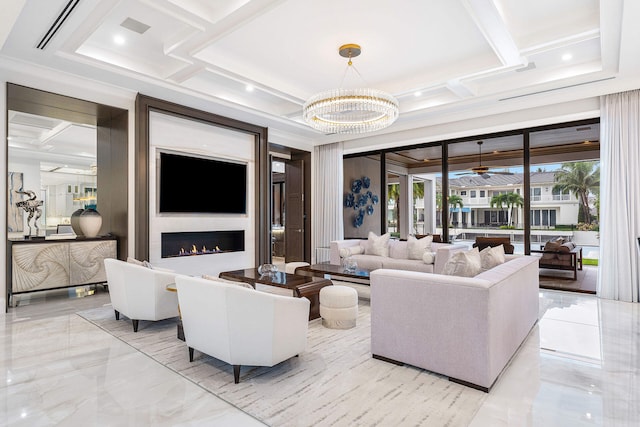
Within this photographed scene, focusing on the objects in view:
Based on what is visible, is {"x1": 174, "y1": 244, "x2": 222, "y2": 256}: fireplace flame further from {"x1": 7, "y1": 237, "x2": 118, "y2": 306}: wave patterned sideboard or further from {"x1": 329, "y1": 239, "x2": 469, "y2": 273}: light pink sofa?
{"x1": 329, "y1": 239, "x2": 469, "y2": 273}: light pink sofa

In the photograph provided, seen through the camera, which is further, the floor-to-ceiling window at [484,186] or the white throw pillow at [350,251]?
the floor-to-ceiling window at [484,186]

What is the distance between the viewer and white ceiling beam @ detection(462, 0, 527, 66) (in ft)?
10.6

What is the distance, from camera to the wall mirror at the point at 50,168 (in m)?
6.79

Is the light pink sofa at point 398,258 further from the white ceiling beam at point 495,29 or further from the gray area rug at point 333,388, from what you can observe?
the white ceiling beam at point 495,29

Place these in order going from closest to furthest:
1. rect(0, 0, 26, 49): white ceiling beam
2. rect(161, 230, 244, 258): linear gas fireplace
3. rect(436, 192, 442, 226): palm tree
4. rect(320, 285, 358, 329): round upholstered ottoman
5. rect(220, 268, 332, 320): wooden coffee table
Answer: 1. rect(0, 0, 26, 49): white ceiling beam
2. rect(320, 285, 358, 329): round upholstered ottoman
3. rect(220, 268, 332, 320): wooden coffee table
4. rect(161, 230, 244, 258): linear gas fireplace
5. rect(436, 192, 442, 226): palm tree

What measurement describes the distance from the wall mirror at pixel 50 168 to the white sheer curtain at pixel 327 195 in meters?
4.53

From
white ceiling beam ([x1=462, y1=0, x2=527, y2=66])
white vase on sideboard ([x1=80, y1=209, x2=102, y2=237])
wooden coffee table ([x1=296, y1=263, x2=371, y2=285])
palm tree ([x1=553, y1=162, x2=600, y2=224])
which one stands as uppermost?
white ceiling beam ([x1=462, y1=0, x2=527, y2=66])

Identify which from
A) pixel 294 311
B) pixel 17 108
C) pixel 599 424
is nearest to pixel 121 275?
pixel 294 311

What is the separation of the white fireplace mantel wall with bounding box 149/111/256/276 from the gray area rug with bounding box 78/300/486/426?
8.29 ft

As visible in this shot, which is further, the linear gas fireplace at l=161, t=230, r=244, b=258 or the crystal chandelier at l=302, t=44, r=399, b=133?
the linear gas fireplace at l=161, t=230, r=244, b=258

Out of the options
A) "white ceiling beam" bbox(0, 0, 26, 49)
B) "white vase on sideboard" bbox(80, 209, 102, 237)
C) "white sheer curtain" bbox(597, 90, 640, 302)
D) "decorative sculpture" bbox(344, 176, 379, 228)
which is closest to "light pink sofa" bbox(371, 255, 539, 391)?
"white sheer curtain" bbox(597, 90, 640, 302)

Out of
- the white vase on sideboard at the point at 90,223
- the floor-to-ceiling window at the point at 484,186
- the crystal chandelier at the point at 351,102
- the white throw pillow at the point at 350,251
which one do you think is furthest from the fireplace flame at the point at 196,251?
the floor-to-ceiling window at the point at 484,186

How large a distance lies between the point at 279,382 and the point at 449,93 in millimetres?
5073

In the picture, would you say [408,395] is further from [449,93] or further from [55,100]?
[55,100]
